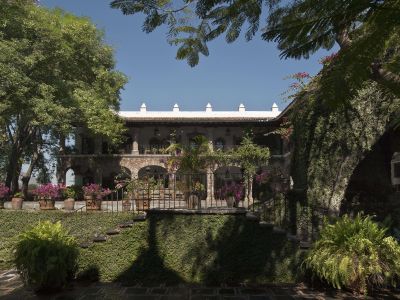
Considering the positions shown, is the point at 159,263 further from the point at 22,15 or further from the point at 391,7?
the point at 22,15

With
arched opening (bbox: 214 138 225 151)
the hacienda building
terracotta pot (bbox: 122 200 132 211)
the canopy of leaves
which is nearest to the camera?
terracotta pot (bbox: 122 200 132 211)

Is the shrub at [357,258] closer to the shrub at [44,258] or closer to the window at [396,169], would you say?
the shrub at [44,258]

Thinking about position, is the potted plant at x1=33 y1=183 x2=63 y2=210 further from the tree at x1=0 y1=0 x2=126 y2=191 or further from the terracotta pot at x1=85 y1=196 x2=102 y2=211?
the tree at x1=0 y1=0 x2=126 y2=191

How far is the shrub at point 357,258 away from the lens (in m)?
7.77

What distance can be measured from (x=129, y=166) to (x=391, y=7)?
32.1 metres

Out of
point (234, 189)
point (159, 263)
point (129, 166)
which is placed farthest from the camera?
point (129, 166)

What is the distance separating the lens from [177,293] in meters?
8.37

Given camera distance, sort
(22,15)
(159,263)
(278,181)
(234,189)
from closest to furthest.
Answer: (159,263) < (234,189) < (278,181) < (22,15)

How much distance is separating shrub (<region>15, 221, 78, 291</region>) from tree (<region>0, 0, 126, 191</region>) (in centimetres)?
1606

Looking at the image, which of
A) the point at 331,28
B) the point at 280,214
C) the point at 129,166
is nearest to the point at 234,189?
the point at 280,214

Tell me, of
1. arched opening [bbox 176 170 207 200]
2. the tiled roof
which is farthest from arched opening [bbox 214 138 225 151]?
arched opening [bbox 176 170 207 200]

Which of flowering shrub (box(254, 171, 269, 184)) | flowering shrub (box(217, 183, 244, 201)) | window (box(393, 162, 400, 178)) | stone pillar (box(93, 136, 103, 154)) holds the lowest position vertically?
flowering shrub (box(217, 183, 244, 201))

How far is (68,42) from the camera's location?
1091 inches

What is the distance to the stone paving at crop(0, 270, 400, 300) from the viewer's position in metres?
7.96
